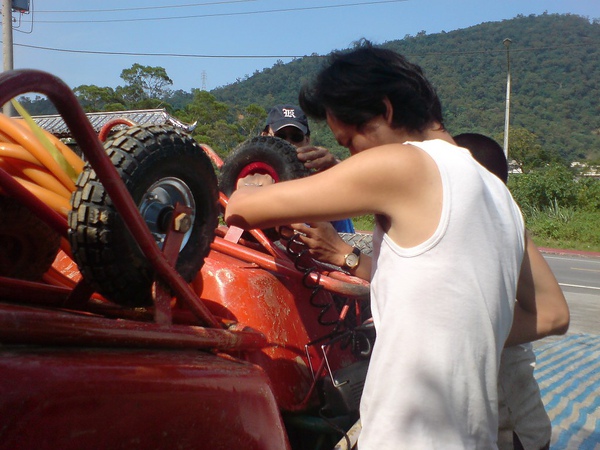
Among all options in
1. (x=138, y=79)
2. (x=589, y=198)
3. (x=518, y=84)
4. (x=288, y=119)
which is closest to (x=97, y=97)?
(x=138, y=79)

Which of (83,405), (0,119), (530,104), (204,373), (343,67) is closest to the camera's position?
(83,405)

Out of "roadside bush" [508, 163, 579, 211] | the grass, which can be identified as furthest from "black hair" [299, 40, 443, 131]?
"roadside bush" [508, 163, 579, 211]

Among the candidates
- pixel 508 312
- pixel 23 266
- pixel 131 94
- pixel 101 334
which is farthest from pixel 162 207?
pixel 131 94

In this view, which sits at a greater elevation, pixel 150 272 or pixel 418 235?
pixel 418 235

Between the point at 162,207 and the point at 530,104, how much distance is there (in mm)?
104220

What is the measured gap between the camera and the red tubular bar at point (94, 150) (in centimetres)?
123

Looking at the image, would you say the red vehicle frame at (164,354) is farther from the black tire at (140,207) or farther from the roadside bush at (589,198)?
the roadside bush at (589,198)

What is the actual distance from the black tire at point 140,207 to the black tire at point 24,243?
0.33 meters

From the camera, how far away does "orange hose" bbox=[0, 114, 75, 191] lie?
1694mm

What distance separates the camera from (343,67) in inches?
62.2

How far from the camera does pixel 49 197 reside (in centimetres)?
171

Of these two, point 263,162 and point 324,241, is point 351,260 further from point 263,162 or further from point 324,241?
point 263,162

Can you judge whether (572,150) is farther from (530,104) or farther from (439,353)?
(439,353)

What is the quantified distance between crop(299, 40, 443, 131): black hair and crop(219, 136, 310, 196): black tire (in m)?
1.03
